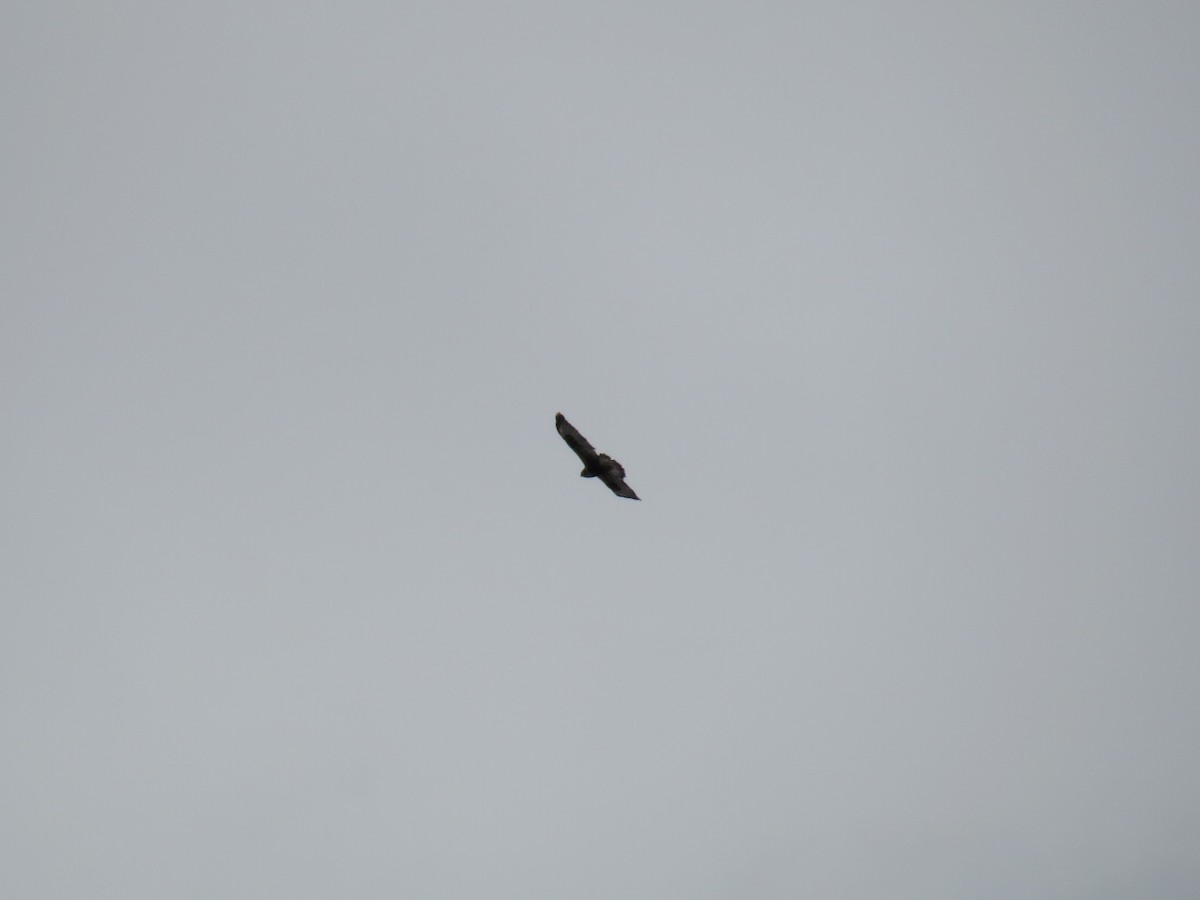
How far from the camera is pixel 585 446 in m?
47.8

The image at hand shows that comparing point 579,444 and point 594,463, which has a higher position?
point 579,444

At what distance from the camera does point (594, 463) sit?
4819 cm

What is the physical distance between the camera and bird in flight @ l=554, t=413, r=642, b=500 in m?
47.2

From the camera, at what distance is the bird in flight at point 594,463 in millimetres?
47156
